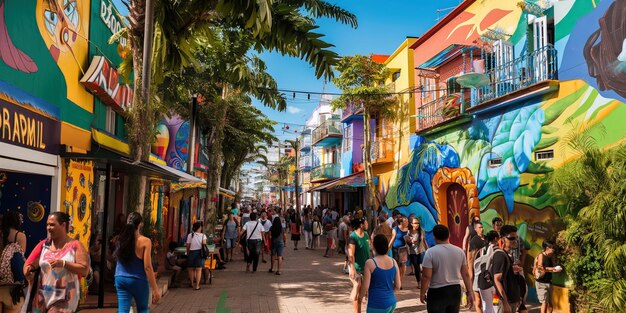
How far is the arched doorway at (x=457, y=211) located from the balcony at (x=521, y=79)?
9.52 ft

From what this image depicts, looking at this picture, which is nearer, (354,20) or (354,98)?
(354,20)

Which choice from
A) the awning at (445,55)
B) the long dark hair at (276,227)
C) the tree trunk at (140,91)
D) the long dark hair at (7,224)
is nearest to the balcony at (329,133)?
the awning at (445,55)

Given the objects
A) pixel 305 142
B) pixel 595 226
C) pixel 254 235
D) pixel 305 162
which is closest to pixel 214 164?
pixel 254 235

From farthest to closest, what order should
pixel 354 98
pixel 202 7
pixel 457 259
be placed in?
pixel 354 98 < pixel 202 7 < pixel 457 259

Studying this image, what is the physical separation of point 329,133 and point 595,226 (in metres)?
26.2

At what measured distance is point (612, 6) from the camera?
844 centimetres

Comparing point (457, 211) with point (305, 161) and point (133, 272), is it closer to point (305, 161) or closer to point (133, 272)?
point (133, 272)

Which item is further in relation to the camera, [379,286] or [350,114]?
[350,114]

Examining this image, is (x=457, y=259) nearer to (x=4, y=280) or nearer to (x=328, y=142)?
(x=4, y=280)

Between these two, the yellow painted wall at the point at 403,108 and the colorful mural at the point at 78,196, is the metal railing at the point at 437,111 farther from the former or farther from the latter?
the colorful mural at the point at 78,196

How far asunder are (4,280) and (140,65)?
4.36 metres

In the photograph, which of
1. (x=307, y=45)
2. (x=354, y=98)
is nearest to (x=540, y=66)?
(x=307, y=45)

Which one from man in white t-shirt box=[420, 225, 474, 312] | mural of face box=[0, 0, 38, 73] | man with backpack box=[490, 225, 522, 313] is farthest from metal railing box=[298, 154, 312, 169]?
man in white t-shirt box=[420, 225, 474, 312]

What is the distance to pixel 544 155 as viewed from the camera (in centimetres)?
981
